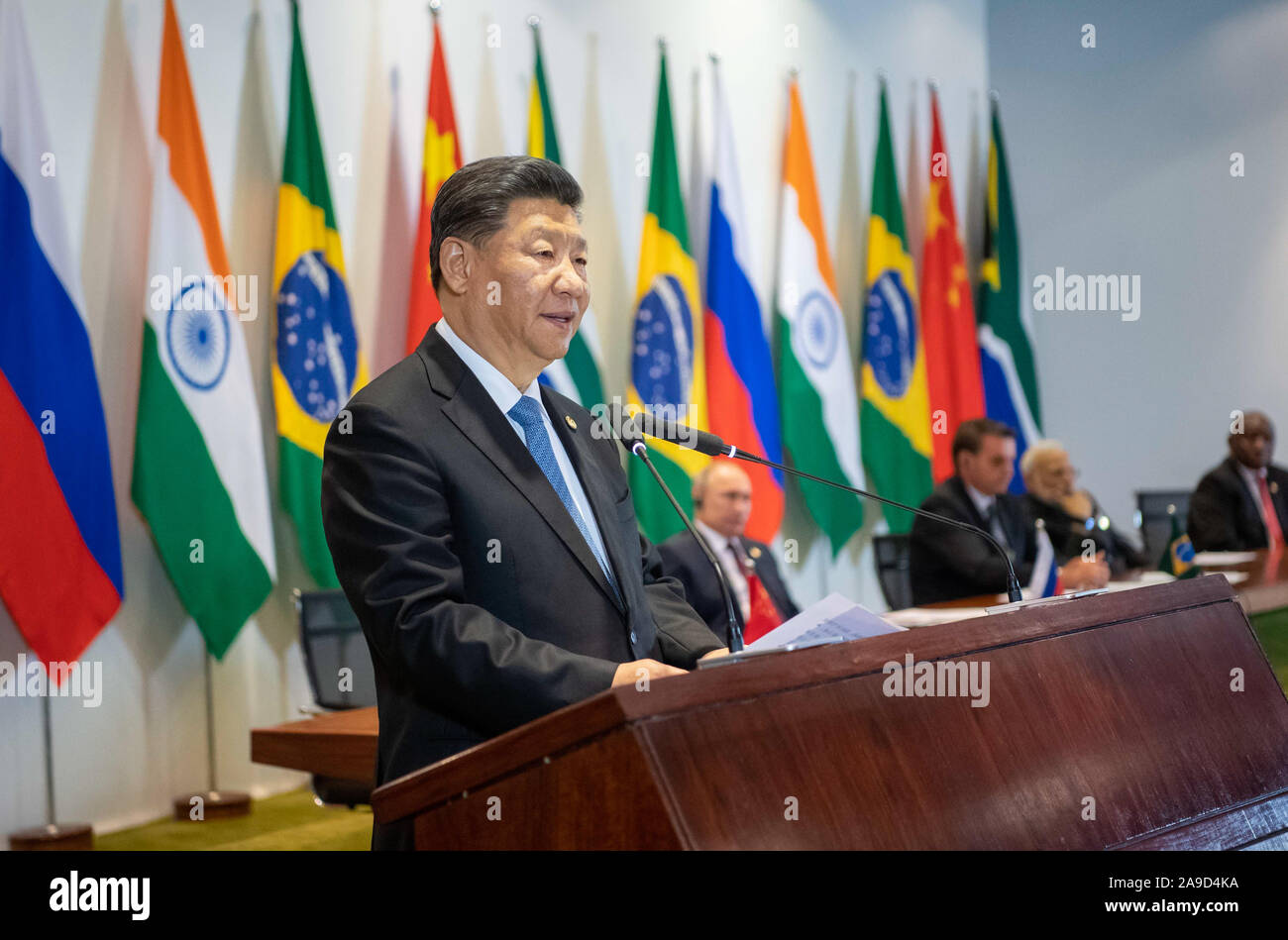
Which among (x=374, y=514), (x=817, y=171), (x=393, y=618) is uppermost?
(x=817, y=171)

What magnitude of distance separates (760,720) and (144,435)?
3819 millimetres

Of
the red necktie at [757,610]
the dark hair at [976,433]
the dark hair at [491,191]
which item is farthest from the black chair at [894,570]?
the dark hair at [491,191]

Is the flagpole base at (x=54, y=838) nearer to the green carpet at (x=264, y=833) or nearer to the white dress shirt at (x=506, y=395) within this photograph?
the green carpet at (x=264, y=833)

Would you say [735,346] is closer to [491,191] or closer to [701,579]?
[701,579]

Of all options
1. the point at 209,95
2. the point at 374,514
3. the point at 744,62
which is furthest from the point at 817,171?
the point at 374,514

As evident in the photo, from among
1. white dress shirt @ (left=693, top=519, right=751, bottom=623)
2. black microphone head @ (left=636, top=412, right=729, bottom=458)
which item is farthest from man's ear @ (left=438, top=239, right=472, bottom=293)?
white dress shirt @ (left=693, top=519, right=751, bottom=623)

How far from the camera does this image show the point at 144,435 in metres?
4.55

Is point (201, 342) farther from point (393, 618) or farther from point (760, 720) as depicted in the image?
point (760, 720)

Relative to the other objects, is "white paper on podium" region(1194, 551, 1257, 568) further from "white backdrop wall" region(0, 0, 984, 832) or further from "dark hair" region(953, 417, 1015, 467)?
"white backdrop wall" region(0, 0, 984, 832)

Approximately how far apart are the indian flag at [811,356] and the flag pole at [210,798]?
356cm

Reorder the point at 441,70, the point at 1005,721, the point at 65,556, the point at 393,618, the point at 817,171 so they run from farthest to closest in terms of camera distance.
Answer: the point at 817,171 → the point at 441,70 → the point at 65,556 → the point at 393,618 → the point at 1005,721

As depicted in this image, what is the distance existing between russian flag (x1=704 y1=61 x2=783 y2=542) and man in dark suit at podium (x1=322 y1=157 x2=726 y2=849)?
4636 mm

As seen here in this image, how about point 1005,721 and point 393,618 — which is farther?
point 393,618

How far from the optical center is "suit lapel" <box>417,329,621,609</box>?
182 cm
